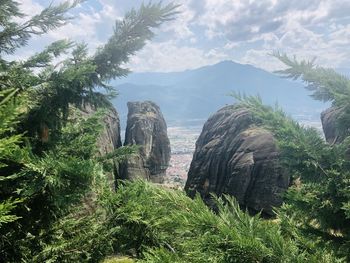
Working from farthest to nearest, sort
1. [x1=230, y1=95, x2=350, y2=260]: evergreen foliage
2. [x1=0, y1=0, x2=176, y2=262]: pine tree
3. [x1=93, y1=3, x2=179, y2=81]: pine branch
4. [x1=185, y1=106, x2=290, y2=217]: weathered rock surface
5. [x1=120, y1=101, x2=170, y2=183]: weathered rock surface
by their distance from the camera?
[x1=120, y1=101, x2=170, y2=183]: weathered rock surface
[x1=185, y1=106, x2=290, y2=217]: weathered rock surface
[x1=93, y1=3, x2=179, y2=81]: pine branch
[x1=0, y1=0, x2=176, y2=262]: pine tree
[x1=230, y1=95, x2=350, y2=260]: evergreen foliage

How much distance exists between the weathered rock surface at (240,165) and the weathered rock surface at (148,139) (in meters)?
13.1

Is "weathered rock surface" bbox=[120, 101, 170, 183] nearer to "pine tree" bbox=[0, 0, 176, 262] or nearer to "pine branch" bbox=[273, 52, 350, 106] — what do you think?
"pine tree" bbox=[0, 0, 176, 262]

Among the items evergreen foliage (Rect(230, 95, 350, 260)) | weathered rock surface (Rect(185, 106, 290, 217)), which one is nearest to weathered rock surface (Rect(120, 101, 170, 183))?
weathered rock surface (Rect(185, 106, 290, 217))

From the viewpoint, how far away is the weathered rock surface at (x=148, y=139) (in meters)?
48.6

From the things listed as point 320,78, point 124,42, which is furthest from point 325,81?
point 124,42

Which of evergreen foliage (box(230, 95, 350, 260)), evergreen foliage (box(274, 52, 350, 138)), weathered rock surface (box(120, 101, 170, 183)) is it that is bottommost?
weathered rock surface (box(120, 101, 170, 183))

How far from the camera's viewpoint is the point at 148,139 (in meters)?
51.4

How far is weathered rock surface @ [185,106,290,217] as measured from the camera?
89.7 feet

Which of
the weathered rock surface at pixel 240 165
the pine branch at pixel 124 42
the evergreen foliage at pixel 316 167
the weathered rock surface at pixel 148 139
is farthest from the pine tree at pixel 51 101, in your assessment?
the weathered rock surface at pixel 148 139

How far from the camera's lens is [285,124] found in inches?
200

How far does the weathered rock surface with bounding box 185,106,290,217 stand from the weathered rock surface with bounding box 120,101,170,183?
43.1 ft

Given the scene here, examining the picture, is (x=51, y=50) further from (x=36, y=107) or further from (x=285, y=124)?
(x=285, y=124)

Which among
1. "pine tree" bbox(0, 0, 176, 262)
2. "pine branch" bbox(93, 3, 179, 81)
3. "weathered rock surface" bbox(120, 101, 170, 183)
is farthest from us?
"weathered rock surface" bbox(120, 101, 170, 183)

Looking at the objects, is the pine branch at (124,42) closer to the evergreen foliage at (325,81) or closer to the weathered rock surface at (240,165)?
the evergreen foliage at (325,81)
